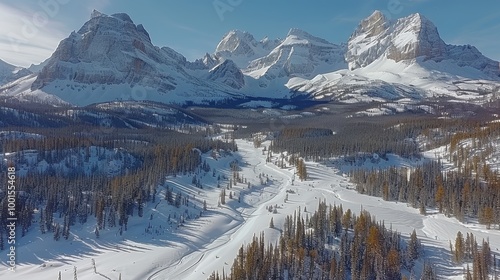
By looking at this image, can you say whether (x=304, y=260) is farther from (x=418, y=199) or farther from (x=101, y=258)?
(x=418, y=199)

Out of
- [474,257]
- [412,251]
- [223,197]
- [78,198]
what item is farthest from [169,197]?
[474,257]

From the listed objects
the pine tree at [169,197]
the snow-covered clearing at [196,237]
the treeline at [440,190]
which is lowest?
the snow-covered clearing at [196,237]

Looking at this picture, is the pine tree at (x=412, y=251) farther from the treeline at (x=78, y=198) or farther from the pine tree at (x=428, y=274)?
the treeline at (x=78, y=198)

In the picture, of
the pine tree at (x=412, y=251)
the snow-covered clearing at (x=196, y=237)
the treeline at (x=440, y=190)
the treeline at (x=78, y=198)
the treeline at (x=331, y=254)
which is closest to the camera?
the treeline at (x=331, y=254)

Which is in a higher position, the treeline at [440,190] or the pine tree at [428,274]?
the treeline at [440,190]

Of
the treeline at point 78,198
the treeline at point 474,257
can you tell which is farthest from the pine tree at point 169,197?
the treeline at point 474,257

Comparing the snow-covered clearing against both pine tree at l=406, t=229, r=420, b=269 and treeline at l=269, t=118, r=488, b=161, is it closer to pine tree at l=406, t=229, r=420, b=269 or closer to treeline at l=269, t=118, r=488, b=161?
pine tree at l=406, t=229, r=420, b=269

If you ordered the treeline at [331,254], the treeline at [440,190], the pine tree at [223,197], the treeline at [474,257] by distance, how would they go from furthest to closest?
the pine tree at [223,197] < the treeline at [440,190] < the treeline at [331,254] < the treeline at [474,257]

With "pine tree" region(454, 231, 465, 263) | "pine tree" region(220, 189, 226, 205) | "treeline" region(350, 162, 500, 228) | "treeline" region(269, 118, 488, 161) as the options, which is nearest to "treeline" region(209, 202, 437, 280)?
"pine tree" region(454, 231, 465, 263)
